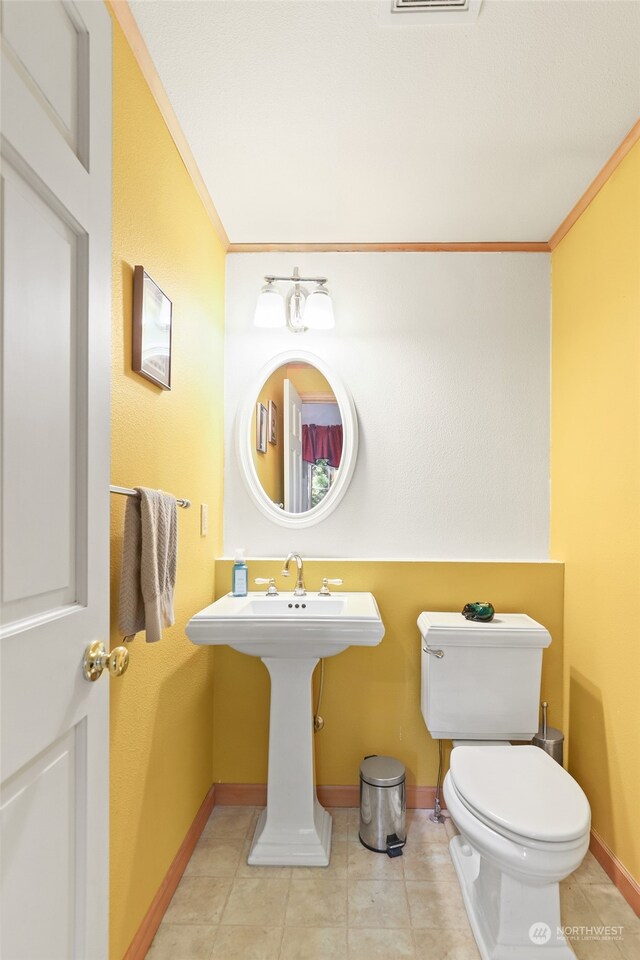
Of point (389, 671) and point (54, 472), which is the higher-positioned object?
point (54, 472)

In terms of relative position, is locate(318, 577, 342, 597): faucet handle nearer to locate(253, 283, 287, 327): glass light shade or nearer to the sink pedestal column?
the sink pedestal column

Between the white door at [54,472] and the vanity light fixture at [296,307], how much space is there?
4.54 ft

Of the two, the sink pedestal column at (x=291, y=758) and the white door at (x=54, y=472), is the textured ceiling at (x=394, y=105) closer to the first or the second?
the white door at (x=54, y=472)

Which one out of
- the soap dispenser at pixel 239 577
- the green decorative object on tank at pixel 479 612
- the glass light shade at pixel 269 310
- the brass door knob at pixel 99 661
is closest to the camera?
the brass door knob at pixel 99 661

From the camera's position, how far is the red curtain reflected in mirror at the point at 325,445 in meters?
2.45

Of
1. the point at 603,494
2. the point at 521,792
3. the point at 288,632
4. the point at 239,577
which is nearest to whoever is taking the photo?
the point at 521,792

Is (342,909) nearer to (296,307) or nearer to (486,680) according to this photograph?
(486,680)

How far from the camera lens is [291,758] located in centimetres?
203

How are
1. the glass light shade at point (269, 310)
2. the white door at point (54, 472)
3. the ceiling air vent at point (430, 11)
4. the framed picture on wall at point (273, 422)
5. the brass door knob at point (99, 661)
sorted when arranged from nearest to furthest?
the white door at point (54, 472), the brass door knob at point (99, 661), the ceiling air vent at point (430, 11), the glass light shade at point (269, 310), the framed picture on wall at point (273, 422)

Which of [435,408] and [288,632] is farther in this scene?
[435,408]

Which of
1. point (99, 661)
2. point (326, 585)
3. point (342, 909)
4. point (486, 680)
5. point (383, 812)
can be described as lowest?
point (342, 909)

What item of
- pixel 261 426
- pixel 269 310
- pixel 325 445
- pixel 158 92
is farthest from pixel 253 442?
pixel 158 92

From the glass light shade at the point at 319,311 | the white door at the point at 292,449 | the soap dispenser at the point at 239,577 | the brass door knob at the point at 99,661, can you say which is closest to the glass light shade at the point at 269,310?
the glass light shade at the point at 319,311

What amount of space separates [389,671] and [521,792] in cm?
84
